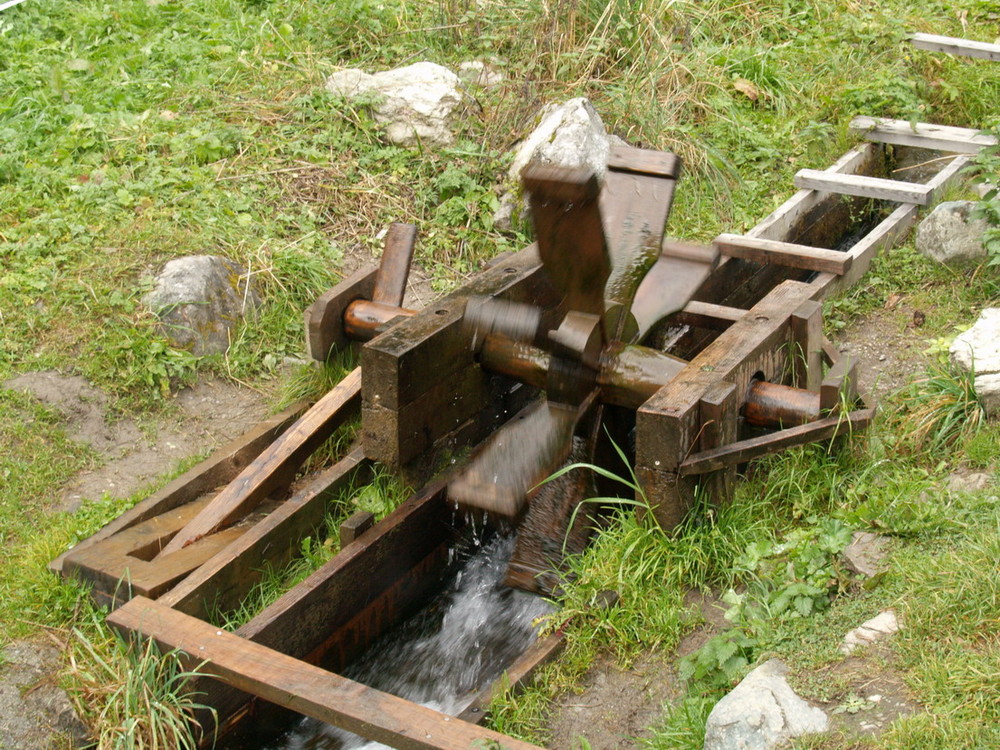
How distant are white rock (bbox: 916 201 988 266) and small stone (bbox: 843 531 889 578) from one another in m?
2.51

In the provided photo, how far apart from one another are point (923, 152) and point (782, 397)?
399cm

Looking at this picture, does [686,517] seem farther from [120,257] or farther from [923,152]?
[923,152]

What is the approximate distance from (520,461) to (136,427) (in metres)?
2.08

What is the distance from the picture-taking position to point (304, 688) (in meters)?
3.35

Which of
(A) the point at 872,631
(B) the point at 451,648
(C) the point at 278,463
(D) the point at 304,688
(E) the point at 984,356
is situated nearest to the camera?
(D) the point at 304,688

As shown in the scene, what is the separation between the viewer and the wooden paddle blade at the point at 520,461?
4.26 meters

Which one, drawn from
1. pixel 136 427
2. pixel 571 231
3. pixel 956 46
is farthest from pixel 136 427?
pixel 956 46

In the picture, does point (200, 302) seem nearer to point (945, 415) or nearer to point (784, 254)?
point (784, 254)

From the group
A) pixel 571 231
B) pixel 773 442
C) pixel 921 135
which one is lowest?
pixel 773 442

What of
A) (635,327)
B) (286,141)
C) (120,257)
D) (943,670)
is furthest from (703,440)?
(286,141)

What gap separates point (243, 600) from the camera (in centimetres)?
426

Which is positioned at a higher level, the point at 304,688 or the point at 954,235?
the point at 954,235

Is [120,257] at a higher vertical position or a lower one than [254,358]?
higher

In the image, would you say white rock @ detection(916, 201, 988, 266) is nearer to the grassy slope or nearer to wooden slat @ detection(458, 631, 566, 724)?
the grassy slope
